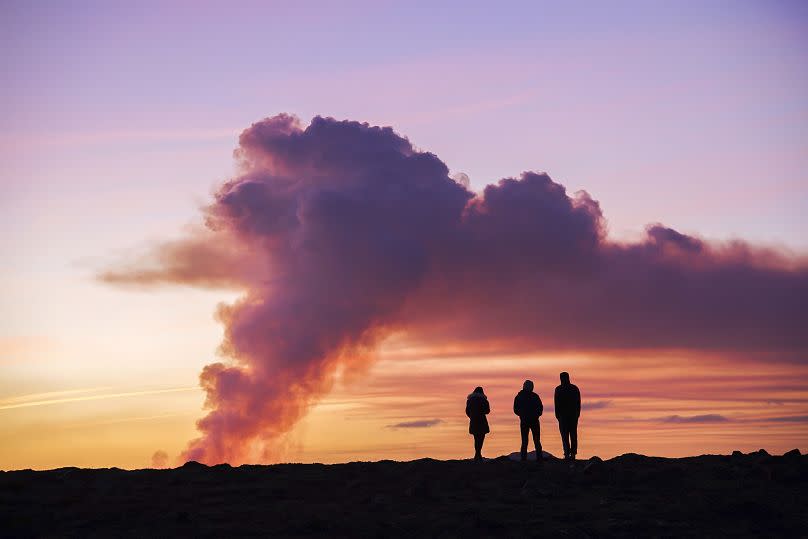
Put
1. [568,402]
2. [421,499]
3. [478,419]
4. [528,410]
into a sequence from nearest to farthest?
[421,499] < [568,402] < [528,410] < [478,419]

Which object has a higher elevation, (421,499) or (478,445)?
(478,445)

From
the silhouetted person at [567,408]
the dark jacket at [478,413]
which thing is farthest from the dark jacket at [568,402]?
the dark jacket at [478,413]

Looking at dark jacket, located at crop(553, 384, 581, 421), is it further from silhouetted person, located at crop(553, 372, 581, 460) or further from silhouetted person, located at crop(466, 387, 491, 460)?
silhouetted person, located at crop(466, 387, 491, 460)

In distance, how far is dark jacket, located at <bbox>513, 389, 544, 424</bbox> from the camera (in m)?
32.0

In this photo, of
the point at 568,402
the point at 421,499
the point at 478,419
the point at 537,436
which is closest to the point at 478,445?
the point at 478,419

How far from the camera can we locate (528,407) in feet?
105

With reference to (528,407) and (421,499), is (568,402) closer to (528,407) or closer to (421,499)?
(528,407)

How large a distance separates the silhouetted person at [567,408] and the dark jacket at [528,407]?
0.81 metres

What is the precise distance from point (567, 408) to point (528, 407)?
1.36 metres

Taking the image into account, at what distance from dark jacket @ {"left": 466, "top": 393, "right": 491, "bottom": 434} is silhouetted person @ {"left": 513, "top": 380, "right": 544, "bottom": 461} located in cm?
122

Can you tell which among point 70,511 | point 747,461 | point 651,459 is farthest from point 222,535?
point 747,461

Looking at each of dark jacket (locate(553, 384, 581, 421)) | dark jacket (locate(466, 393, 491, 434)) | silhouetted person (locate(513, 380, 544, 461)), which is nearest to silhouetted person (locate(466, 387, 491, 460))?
dark jacket (locate(466, 393, 491, 434))

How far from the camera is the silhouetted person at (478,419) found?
3300cm

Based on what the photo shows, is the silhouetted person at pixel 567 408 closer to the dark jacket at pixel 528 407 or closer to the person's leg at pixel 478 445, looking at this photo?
the dark jacket at pixel 528 407
